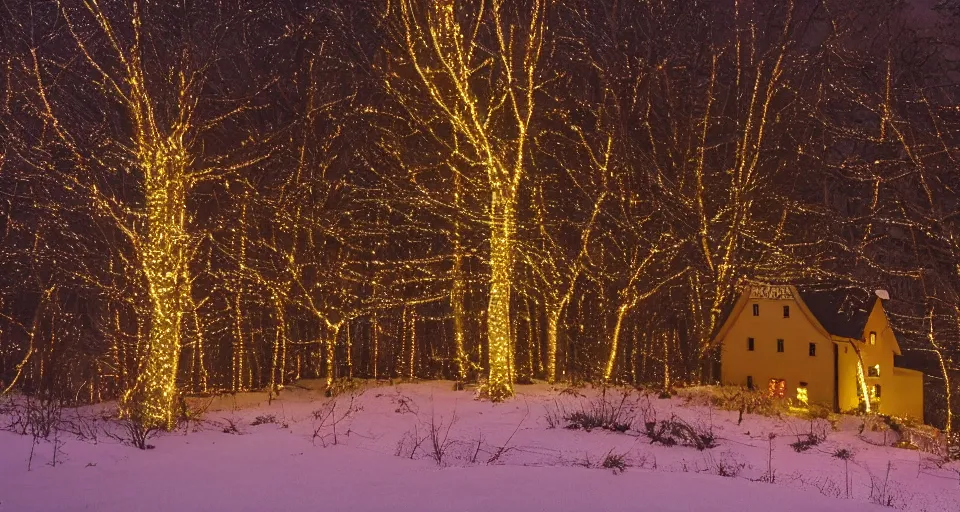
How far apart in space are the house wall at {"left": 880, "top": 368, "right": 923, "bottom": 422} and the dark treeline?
1479mm

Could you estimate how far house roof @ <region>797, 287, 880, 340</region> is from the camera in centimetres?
1930

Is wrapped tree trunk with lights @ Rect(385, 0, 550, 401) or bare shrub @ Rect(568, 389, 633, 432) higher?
wrapped tree trunk with lights @ Rect(385, 0, 550, 401)

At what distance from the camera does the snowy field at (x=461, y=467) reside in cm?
605

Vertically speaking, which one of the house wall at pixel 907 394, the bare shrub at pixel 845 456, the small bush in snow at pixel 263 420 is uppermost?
the small bush in snow at pixel 263 420

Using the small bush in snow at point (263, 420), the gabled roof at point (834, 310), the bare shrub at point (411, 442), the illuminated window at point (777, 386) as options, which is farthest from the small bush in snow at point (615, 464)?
the illuminated window at point (777, 386)

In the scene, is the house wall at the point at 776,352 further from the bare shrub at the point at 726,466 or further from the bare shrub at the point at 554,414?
the bare shrub at the point at 726,466

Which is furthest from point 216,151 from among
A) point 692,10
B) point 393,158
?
point 692,10

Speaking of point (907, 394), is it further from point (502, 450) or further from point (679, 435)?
point (502, 450)

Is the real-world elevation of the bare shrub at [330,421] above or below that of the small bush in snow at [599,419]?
below

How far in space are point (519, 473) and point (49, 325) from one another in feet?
63.1

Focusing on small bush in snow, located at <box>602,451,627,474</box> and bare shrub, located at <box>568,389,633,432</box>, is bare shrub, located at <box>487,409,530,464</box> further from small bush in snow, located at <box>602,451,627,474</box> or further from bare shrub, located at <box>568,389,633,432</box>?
small bush in snow, located at <box>602,451,627,474</box>

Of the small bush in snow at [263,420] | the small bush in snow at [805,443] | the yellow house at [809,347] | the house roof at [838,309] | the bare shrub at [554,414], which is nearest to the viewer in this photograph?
the small bush in snow at [805,443]

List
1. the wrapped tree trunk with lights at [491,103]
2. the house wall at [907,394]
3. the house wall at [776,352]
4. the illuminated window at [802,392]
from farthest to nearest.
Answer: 1. the house wall at [907,394]
2. the house wall at [776,352]
3. the illuminated window at [802,392]
4. the wrapped tree trunk with lights at [491,103]

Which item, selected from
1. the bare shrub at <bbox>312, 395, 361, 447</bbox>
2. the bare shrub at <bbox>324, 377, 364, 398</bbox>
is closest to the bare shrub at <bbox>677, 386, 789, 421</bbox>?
the bare shrub at <bbox>312, 395, 361, 447</bbox>
